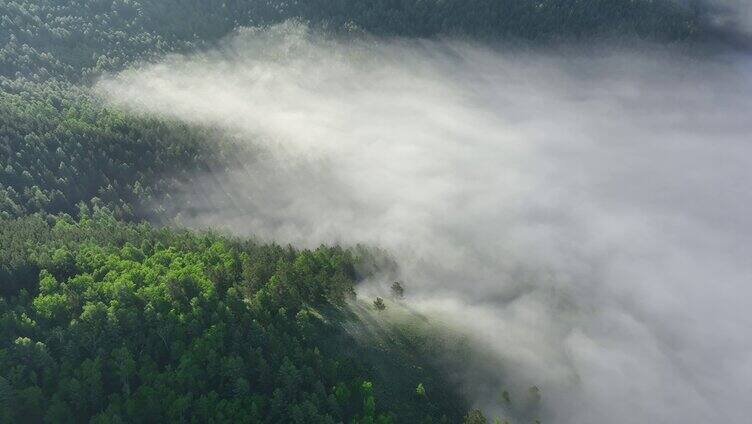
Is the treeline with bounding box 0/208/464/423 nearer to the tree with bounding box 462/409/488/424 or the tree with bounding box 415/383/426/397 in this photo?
the tree with bounding box 415/383/426/397

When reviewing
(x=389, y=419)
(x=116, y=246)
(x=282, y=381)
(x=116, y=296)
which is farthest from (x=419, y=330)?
(x=116, y=246)

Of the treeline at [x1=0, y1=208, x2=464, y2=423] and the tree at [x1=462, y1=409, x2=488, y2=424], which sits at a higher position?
the treeline at [x1=0, y1=208, x2=464, y2=423]

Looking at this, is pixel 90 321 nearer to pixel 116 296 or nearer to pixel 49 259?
pixel 116 296

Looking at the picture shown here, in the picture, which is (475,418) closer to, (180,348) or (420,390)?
(420,390)

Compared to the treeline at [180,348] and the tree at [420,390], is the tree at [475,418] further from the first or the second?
the tree at [420,390]

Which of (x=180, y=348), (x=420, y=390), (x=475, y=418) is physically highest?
(x=180, y=348)

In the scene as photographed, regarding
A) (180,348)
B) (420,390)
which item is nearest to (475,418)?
(420,390)

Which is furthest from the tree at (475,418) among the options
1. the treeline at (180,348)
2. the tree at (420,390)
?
the tree at (420,390)

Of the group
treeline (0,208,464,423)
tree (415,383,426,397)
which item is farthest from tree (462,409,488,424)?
tree (415,383,426,397)

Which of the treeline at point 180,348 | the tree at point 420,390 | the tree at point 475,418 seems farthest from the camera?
the tree at point 420,390
